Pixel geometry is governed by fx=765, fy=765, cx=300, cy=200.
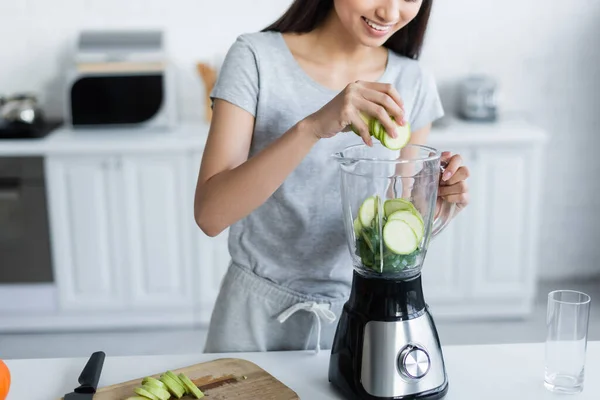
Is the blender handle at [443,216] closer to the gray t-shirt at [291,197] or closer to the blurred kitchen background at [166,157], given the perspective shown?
the gray t-shirt at [291,197]

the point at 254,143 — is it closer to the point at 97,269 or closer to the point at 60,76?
the point at 97,269

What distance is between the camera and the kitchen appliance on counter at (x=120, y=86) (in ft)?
10.0

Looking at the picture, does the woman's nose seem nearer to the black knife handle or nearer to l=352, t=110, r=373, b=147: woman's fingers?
l=352, t=110, r=373, b=147: woman's fingers

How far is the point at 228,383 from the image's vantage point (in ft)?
3.78

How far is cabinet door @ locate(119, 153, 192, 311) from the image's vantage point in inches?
118

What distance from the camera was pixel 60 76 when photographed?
10.9ft

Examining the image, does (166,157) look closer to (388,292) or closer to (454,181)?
(454,181)

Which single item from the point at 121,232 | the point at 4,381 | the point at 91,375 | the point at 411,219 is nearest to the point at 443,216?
the point at 411,219

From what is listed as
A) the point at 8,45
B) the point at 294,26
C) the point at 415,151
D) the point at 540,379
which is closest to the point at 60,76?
the point at 8,45

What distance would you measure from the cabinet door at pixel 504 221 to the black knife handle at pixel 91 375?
84.6 inches

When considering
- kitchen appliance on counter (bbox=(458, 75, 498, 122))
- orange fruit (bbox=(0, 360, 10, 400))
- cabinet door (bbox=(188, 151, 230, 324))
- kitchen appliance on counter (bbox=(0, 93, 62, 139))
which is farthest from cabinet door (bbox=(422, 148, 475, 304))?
orange fruit (bbox=(0, 360, 10, 400))

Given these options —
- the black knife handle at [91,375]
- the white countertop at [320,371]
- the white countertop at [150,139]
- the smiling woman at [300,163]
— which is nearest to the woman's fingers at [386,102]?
the smiling woman at [300,163]

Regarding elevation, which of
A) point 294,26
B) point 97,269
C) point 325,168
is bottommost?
point 97,269

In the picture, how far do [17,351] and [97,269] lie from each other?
0.44 metres
